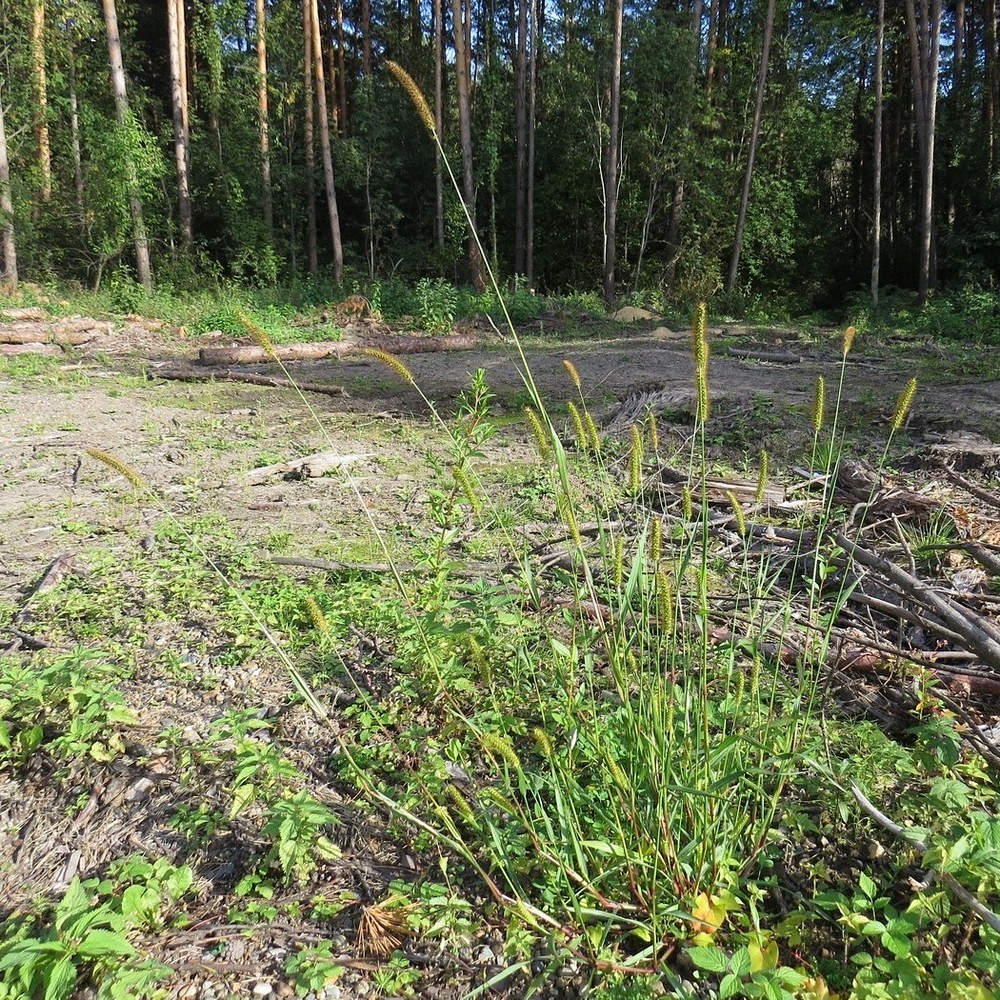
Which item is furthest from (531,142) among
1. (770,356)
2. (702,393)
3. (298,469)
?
(702,393)

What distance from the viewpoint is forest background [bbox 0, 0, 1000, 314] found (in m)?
16.0

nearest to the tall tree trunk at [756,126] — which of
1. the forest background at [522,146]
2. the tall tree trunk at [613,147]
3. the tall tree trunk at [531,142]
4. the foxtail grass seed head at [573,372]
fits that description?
the forest background at [522,146]

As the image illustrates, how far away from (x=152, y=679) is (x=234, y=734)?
1.77ft

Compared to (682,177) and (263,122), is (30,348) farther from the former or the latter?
(682,177)

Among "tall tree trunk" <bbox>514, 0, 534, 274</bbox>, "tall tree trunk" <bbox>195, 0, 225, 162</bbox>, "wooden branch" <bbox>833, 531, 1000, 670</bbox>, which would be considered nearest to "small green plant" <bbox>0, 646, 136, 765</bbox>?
"wooden branch" <bbox>833, 531, 1000, 670</bbox>

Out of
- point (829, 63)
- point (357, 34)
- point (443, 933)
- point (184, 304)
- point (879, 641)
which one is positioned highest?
point (357, 34)

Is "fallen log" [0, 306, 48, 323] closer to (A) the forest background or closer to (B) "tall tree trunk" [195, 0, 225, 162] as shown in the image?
(A) the forest background

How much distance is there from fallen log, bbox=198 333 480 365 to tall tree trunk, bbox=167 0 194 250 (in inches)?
345

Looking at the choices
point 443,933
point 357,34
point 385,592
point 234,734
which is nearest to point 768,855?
point 443,933

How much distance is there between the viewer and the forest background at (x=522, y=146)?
52.5 ft

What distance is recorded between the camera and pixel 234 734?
6.73 ft

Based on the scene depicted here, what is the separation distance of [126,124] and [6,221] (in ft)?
10.2

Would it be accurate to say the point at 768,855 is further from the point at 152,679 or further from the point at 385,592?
the point at 152,679

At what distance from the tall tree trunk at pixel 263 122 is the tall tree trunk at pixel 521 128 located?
273 inches
